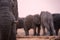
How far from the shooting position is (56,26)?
1.48m

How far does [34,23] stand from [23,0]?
67 centimetres

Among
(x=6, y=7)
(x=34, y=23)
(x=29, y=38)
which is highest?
Result: (x=6, y=7)

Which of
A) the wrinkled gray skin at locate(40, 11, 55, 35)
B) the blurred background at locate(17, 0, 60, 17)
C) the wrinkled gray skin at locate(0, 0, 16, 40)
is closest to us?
the wrinkled gray skin at locate(0, 0, 16, 40)

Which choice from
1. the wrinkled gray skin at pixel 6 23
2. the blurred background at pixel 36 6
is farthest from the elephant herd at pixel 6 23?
the blurred background at pixel 36 6

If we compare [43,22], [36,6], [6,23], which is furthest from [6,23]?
[36,6]

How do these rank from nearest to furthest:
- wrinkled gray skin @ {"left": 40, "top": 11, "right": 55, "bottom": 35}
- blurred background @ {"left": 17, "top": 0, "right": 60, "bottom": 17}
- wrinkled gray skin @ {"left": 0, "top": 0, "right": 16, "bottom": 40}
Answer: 1. wrinkled gray skin @ {"left": 0, "top": 0, "right": 16, "bottom": 40}
2. wrinkled gray skin @ {"left": 40, "top": 11, "right": 55, "bottom": 35}
3. blurred background @ {"left": 17, "top": 0, "right": 60, "bottom": 17}

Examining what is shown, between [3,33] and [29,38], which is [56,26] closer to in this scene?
[29,38]

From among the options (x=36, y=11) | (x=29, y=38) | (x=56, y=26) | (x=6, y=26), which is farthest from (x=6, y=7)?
(x=36, y=11)

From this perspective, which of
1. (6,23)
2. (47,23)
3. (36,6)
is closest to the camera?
(6,23)

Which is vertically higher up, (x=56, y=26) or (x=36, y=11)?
(x=36, y=11)

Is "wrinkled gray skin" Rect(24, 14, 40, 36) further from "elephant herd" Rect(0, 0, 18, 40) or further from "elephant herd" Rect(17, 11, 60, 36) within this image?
"elephant herd" Rect(0, 0, 18, 40)

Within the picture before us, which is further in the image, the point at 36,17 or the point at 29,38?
the point at 36,17

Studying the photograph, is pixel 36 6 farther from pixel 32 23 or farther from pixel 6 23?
pixel 6 23

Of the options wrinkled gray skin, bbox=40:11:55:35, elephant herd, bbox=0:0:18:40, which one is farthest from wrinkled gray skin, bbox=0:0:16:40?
wrinkled gray skin, bbox=40:11:55:35
